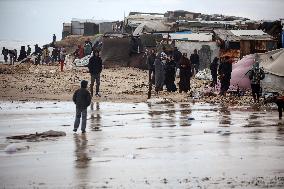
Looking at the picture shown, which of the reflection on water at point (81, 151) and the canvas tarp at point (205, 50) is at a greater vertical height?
the canvas tarp at point (205, 50)

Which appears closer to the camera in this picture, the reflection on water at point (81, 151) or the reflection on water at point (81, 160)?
the reflection on water at point (81, 160)

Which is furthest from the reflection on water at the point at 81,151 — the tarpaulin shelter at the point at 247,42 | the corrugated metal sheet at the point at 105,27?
the corrugated metal sheet at the point at 105,27

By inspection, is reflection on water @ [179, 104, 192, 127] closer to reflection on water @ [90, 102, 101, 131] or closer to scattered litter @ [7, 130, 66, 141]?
reflection on water @ [90, 102, 101, 131]

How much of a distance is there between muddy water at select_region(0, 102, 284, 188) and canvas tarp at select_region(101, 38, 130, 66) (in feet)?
73.5

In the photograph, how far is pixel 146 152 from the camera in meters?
10.9

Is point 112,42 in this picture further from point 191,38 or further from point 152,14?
point 152,14

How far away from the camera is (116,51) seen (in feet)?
133

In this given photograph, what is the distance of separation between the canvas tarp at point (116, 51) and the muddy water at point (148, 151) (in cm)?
2240

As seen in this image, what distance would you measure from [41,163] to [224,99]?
1299 centimetres

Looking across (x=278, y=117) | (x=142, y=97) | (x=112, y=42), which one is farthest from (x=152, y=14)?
(x=278, y=117)

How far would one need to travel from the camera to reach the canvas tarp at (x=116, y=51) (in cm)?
4041

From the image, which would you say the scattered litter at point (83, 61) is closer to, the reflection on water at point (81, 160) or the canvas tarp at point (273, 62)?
the canvas tarp at point (273, 62)

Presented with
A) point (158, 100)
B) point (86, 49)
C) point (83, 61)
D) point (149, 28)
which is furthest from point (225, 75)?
point (149, 28)

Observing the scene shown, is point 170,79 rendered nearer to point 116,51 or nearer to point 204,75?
point 204,75
